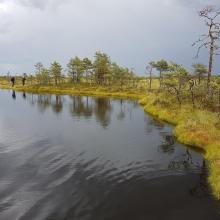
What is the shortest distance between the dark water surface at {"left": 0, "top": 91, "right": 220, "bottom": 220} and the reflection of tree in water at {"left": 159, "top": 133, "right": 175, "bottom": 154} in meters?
0.10

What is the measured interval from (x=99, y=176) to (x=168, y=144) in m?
12.5

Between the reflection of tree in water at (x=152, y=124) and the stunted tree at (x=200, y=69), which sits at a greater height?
the stunted tree at (x=200, y=69)

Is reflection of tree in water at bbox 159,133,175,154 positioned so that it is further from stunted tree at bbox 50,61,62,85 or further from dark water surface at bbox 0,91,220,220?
stunted tree at bbox 50,61,62,85

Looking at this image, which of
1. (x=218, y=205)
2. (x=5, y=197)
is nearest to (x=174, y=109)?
(x=218, y=205)

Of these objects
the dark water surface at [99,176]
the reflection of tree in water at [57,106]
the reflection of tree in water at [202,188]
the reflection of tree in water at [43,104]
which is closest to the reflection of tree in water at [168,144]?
the dark water surface at [99,176]

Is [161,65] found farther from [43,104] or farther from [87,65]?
[43,104]

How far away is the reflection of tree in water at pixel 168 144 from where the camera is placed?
3016cm

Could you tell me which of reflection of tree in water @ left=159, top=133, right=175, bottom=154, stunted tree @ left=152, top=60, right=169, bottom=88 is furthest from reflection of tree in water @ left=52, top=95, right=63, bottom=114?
stunted tree @ left=152, top=60, right=169, bottom=88

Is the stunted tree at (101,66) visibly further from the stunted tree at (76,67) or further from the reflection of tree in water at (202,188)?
the reflection of tree in water at (202,188)

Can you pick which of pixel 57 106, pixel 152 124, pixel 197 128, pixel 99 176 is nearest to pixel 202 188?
pixel 99 176

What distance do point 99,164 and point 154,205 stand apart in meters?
7.93

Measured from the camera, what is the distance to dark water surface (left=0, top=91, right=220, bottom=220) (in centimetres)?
1702

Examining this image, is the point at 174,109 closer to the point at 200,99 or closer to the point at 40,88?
the point at 200,99

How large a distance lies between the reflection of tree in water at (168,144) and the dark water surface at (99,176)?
0.32 ft
